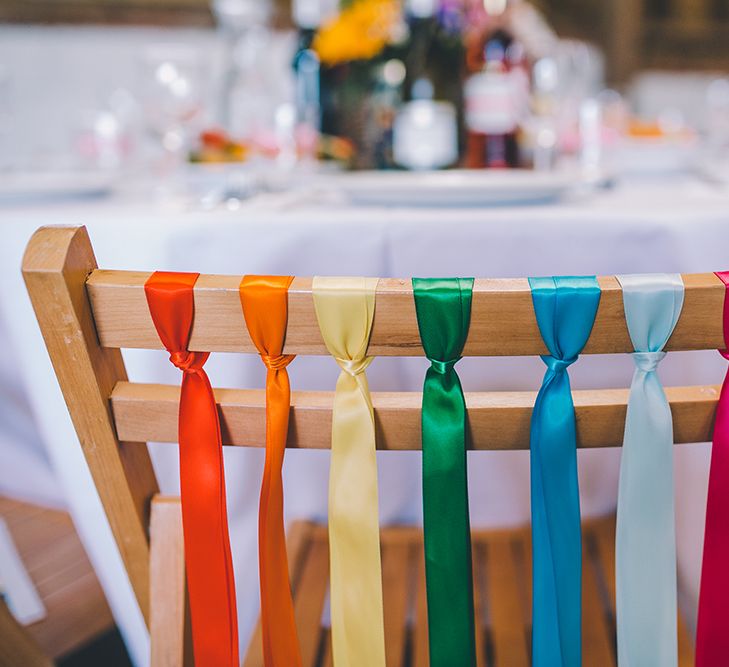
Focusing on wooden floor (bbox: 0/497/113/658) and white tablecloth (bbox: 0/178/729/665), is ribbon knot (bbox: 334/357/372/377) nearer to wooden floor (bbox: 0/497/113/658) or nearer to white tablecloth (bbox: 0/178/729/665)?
white tablecloth (bbox: 0/178/729/665)

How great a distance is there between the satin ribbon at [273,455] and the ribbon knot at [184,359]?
0.14 ft

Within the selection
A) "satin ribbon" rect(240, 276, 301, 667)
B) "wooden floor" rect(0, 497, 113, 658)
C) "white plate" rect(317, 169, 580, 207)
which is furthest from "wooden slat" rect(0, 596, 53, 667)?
"white plate" rect(317, 169, 580, 207)

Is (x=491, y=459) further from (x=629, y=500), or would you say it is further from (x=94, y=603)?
(x=94, y=603)

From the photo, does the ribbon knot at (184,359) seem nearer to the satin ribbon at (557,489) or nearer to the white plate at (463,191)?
the satin ribbon at (557,489)

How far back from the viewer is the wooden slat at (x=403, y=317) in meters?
0.36

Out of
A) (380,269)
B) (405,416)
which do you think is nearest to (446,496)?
(405,416)

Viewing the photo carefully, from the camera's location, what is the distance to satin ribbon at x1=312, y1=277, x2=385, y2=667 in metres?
0.36

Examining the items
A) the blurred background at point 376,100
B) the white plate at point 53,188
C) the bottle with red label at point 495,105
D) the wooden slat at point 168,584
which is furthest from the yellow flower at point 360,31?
the wooden slat at point 168,584

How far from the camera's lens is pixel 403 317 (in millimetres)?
360

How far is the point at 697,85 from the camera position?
3305 mm

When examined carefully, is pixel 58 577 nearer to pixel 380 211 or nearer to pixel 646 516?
pixel 380 211

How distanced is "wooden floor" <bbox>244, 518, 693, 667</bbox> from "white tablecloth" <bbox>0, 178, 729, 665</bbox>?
46mm

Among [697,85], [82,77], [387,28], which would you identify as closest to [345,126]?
[387,28]

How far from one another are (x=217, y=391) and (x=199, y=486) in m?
0.06
